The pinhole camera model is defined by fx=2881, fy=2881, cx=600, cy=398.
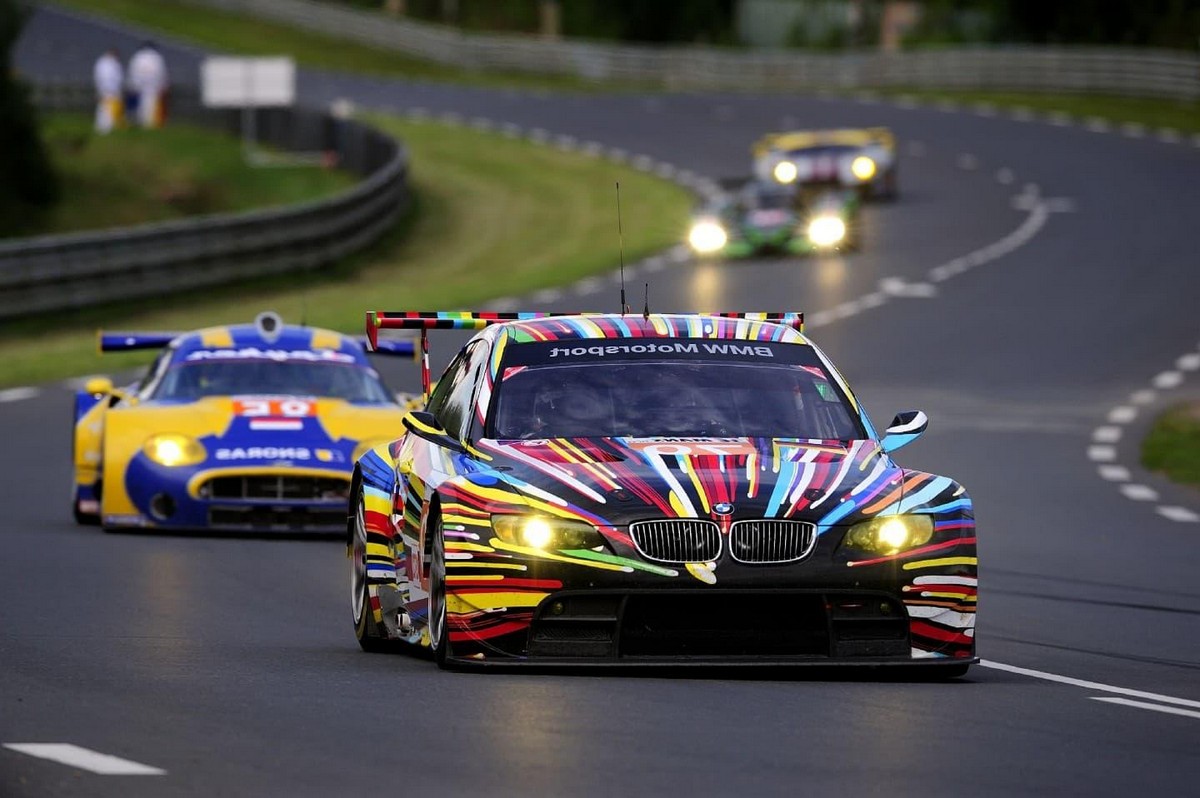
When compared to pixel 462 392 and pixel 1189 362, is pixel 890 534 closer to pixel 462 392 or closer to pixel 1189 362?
pixel 462 392

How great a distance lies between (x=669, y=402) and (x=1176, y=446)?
13.3 meters

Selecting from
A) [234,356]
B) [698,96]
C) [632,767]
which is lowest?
[698,96]

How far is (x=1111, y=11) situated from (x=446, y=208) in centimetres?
5031

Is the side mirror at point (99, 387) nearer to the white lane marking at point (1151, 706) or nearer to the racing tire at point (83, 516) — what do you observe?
the racing tire at point (83, 516)

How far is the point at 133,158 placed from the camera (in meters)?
51.7

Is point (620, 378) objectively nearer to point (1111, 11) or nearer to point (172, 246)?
point (172, 246)

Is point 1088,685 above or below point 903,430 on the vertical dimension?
below

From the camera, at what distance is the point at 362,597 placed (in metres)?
11.2

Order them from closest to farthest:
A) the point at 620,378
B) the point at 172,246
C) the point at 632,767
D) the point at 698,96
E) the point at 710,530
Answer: the point at 632,767 → the point at 710,530 → the point at 620,378 → the point at 172,246 → the point at 698,96

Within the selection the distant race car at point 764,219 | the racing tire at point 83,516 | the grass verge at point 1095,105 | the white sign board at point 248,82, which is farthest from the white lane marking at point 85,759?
the grass verge at point 1095,105

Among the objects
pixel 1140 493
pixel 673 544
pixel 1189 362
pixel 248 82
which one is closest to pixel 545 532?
pixel 673 544

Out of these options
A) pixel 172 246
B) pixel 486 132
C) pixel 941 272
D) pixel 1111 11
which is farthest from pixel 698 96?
pixel 172 246

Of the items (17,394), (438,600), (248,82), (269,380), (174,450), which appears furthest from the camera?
(248,82)

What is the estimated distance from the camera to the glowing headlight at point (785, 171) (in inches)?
1956
